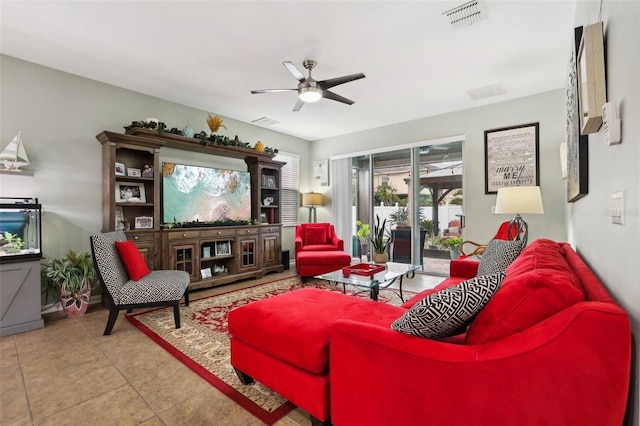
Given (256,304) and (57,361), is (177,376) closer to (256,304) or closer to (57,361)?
(256,304)

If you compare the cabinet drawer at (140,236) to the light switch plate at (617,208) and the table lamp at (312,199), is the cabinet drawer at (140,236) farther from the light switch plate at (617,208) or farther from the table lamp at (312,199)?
the light switch plate at (617,208)

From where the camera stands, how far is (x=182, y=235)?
404 centimetres

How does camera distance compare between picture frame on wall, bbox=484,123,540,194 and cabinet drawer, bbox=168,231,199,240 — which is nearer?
cabinet drawer, bbox=168,231,199,240

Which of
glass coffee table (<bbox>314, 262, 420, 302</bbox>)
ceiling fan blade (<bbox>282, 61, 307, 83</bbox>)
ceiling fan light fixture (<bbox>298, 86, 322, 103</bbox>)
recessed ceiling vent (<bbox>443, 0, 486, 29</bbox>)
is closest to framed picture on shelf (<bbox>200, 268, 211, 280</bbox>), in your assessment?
glass coffee table (<bbox>314, 262, 420, 302</bbox>)

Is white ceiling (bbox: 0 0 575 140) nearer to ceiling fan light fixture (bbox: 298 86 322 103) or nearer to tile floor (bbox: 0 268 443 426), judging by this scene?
ceiling fan light fixture (bbox: 298 86 322 103)

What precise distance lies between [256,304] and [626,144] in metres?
1.86

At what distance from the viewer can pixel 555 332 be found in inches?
34.5

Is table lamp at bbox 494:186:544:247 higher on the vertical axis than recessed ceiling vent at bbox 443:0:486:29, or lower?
lower

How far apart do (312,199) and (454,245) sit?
9.17 ft

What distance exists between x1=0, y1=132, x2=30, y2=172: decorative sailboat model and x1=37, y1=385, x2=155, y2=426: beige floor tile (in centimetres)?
267

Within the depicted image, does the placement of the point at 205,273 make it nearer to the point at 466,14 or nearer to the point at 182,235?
the point at 182,235

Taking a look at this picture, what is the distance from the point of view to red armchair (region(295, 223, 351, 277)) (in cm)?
452

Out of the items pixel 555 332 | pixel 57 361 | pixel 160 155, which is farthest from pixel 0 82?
pixel 555 332

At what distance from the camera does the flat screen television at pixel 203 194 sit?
4.21m
